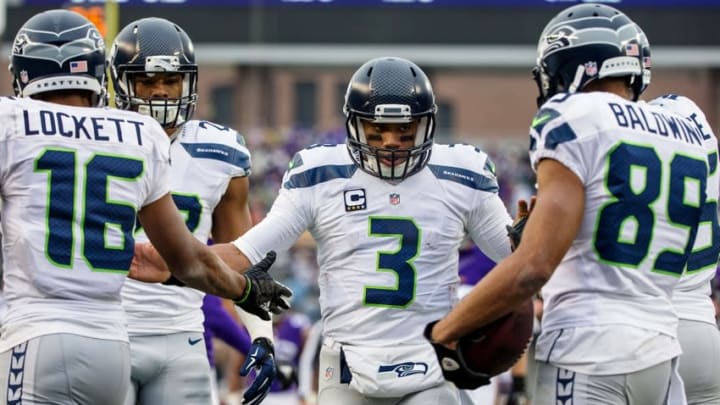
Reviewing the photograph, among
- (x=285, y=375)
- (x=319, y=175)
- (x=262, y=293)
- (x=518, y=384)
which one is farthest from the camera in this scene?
(x=518, y=384)

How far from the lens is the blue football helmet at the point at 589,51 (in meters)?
3.99

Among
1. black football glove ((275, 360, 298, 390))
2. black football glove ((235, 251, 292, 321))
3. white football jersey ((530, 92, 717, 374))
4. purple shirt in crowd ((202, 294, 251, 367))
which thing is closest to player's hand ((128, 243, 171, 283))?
black football glove ((235, 251, 292, 321))

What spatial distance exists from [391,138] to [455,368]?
3.89 ft

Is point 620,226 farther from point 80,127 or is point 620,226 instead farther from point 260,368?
point 260,368

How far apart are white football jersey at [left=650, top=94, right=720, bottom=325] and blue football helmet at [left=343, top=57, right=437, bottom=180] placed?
855 millimetres

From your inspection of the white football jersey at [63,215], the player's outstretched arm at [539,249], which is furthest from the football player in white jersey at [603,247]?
the white football jersey at [63,215]

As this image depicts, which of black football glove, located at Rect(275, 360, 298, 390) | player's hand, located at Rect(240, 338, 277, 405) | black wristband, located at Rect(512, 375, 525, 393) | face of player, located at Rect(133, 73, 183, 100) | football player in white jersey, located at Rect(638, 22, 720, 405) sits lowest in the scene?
black wristband, located at Rect(512, 375, 525, 393)

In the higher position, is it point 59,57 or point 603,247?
point 59,57

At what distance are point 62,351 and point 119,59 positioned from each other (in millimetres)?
1790

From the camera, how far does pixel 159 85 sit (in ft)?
17.3

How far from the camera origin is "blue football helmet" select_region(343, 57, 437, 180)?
15.6 ft

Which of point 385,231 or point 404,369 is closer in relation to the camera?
point 404,369

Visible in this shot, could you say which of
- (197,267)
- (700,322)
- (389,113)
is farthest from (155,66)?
(700,322)

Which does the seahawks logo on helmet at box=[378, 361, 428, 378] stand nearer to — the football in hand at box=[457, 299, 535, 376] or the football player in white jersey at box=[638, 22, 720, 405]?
the football in hand at box=[457, 299, 535, 376]
